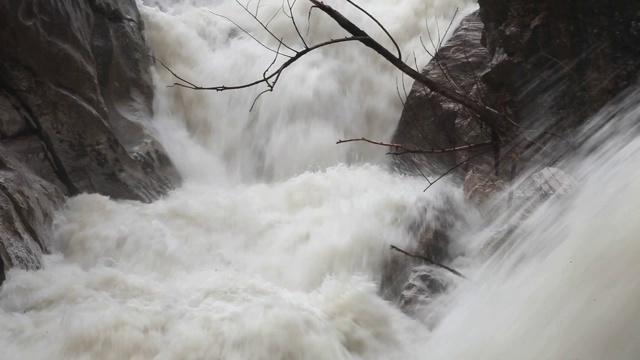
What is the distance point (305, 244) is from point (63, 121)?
3039 mm

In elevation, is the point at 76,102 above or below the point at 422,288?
above

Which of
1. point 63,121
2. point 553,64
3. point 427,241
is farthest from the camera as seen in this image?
point 63,121

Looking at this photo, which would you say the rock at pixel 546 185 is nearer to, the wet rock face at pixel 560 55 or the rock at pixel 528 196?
the rock at pixel 528 196

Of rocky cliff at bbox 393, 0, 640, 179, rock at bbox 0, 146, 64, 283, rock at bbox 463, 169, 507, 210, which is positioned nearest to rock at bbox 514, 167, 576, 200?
rocky cliff at bbox 393, 0, 640, 179

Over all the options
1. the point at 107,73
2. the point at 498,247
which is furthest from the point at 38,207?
the point at 498,247

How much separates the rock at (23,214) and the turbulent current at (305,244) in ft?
0.49

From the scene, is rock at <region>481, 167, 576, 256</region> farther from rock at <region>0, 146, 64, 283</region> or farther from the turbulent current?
rock at <region>0, 146, 64, 283</region>

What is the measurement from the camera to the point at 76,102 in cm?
636

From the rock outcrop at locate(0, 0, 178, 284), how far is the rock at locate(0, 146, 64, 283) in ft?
0.05

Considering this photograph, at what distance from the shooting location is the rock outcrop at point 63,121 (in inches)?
221

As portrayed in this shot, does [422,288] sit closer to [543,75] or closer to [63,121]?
[543,75]

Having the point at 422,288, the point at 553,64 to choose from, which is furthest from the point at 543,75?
the point at 422,288

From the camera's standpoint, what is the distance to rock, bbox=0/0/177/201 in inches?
235

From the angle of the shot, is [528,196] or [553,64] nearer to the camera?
[528,196]
